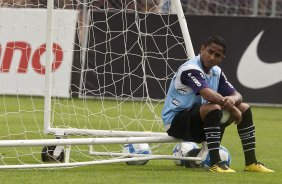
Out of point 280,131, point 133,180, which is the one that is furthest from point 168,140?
point 280,131

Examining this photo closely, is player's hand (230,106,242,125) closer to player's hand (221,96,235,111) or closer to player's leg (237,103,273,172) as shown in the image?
player's hand (221,96,235,111)

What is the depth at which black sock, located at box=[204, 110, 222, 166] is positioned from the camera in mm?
8297

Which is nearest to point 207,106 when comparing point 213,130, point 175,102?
point 213,130

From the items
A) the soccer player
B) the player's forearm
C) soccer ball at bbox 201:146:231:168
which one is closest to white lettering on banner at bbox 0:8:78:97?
soccer ball at bbox 201:146:231:168

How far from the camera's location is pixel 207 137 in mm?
8359

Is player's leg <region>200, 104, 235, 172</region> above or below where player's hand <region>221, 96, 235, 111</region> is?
below

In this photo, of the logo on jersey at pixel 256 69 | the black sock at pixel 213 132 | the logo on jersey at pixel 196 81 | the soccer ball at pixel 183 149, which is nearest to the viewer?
the black sock at pixel 213 132

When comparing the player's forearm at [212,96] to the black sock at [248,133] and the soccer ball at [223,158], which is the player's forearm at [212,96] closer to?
the black sock at [248,133]

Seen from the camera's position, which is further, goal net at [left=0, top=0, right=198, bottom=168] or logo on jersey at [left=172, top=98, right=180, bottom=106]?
goal net at [left=0, top=0, right=198, bottom=168]

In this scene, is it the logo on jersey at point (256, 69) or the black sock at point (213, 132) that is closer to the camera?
the black sock at point (213, 132)

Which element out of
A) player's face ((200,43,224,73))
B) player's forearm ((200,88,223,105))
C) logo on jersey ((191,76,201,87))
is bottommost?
player's forearm ((200,88,223,105))

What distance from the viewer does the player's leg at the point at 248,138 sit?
8.68 metres

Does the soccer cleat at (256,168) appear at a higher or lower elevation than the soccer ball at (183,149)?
lower

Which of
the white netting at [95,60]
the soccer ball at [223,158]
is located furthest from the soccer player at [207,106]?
the white netting at [95,60]
